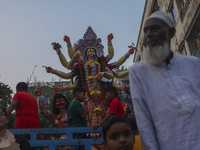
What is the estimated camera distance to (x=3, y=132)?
9.16 feet

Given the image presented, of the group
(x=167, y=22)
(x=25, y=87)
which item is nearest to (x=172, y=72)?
(x=167, y=22)

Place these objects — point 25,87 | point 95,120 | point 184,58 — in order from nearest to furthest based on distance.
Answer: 1. point 184,58
2. point 25,87
3. point 95,120

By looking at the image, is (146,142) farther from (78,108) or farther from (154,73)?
(78,108)

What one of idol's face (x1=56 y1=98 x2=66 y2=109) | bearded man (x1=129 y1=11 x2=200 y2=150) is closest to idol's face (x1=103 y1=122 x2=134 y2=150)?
bearded man (x1=129 y1=11 x2=200 y2=150)

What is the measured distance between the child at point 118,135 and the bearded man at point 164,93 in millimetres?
401

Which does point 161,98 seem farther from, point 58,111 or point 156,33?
point 58,111

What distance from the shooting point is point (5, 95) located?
548 inches

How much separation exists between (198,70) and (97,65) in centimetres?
483

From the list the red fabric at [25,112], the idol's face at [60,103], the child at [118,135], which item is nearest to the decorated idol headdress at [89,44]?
the idol's face at [60,103]

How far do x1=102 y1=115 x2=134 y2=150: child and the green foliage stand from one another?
43.6 feet

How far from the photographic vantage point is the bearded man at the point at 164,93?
1.51 metres

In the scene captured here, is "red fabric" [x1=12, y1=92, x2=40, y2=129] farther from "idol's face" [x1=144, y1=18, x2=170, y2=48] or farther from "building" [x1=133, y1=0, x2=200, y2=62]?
"building" [x1=133, y1=0, x2=200, y2=62]

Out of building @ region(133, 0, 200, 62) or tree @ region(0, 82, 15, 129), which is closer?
building @ region(133, 0, 200, 62)

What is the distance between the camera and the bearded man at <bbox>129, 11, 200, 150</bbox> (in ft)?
4.97
